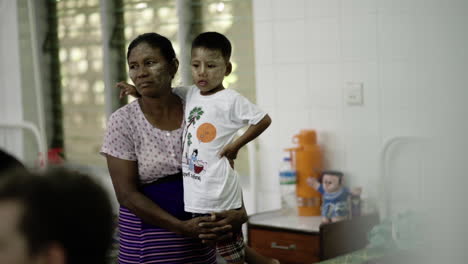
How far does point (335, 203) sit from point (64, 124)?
2.81 metres

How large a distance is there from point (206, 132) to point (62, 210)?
1282mm

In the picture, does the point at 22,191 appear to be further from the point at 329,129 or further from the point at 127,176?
the point at 329,129

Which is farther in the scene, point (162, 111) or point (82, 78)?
point (82, 78)

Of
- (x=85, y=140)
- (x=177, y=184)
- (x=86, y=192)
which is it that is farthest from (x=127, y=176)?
(x=85, y=140)

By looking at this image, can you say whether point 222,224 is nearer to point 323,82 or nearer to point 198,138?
point 198,138

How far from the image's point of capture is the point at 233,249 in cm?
193

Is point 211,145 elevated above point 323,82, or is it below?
below

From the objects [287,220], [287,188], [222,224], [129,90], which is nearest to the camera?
[222,224]

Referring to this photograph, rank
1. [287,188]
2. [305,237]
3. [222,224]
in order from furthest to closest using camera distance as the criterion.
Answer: [287,188], [305,237], [222,224]

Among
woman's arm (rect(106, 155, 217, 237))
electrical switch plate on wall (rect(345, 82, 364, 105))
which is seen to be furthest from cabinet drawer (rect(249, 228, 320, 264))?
woman's arm (rect(106, 155, 217, 237))

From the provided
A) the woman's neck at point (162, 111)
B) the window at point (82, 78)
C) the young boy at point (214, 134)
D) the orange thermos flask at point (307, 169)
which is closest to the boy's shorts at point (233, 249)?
the young boy at point (214, 134)

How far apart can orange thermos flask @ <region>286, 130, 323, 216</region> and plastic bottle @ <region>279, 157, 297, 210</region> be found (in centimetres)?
5

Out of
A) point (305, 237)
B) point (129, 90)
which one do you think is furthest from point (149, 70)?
point (305, 237)

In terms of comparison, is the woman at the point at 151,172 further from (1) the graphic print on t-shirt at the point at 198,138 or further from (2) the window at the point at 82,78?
(2) the window at the point at 82,78
